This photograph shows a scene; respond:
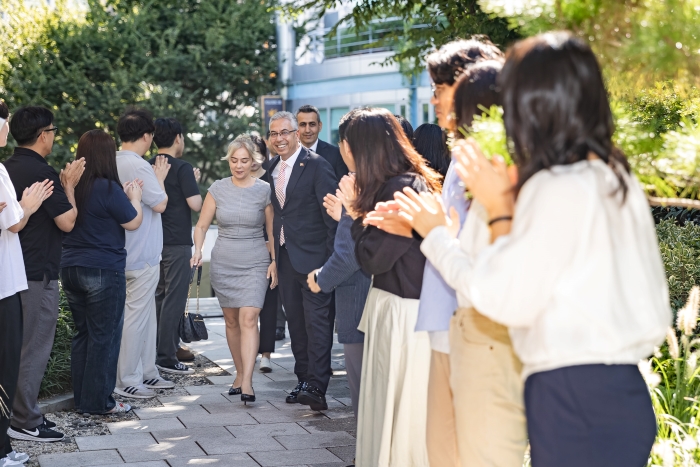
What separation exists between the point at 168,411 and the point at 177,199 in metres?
2.15

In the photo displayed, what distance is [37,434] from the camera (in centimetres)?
563

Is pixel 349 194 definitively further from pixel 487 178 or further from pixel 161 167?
pixel 161 167

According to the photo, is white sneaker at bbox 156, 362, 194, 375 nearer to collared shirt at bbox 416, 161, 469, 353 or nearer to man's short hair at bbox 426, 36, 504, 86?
collared shirt at bbox 416, 161, 469, 353

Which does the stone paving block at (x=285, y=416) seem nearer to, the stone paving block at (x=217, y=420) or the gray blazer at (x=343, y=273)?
the stone paving block at (x=217, y=420)

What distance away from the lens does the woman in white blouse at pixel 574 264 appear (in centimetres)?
215

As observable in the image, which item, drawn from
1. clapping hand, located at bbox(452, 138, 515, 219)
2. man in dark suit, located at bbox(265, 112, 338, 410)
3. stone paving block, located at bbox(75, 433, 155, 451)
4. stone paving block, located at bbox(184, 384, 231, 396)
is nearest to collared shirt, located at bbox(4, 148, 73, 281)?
stone paving block, located at bbox(75, 433, 155, 451)

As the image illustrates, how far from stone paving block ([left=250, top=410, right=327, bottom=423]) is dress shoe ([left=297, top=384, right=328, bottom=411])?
0.06 meters

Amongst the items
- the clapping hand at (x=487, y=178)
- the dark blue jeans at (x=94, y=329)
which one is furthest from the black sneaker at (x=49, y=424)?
the clapping hand at (x=487, y=178)

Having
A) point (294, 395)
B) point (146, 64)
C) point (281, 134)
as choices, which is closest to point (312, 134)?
point (281, 134)

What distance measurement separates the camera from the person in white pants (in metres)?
A: 7.05

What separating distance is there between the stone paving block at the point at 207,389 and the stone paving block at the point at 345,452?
1.97 metres

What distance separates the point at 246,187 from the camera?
708 cm

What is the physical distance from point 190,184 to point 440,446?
5.22m

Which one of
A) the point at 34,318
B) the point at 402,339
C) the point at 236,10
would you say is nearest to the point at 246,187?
the point at 34,318
